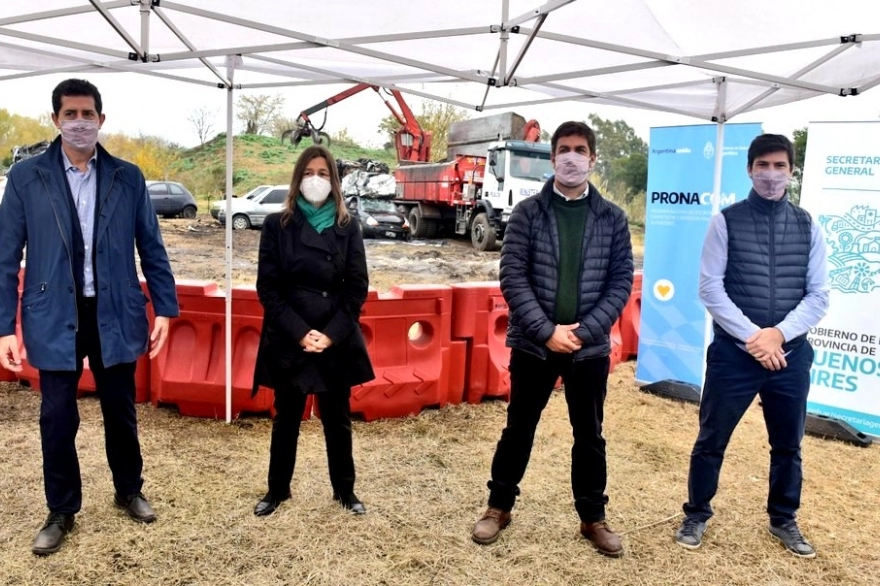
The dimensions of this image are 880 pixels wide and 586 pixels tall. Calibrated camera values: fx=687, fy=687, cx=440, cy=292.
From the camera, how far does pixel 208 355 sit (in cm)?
479

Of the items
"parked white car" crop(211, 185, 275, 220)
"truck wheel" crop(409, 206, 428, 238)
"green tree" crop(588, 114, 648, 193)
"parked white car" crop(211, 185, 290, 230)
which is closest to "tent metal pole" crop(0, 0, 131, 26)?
"truck wheel" crop(409, 206, 428, 238)

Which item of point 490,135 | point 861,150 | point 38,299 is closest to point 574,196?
point 38,299

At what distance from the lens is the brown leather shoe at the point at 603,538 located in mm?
3152

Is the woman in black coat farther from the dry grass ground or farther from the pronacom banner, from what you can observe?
the pronacom banner

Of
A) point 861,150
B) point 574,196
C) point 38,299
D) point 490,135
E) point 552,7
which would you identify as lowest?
point 38,299

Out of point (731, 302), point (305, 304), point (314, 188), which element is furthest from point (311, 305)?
point (731, 302)

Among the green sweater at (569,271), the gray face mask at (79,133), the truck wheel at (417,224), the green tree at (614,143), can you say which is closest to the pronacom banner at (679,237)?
the green sweater at (569,271)

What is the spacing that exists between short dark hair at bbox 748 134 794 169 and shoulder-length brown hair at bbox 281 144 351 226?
1980 mm

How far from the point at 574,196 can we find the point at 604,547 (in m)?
1.62

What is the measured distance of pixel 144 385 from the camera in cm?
500

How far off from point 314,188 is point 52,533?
1.92 m

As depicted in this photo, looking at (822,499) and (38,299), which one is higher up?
(38,299)

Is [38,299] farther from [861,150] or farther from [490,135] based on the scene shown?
[490,135]

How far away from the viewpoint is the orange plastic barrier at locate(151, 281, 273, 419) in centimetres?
470
